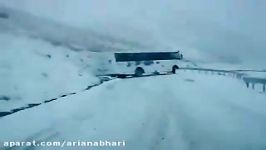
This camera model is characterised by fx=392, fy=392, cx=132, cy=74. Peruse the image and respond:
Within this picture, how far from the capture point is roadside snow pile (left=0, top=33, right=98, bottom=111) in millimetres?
2607

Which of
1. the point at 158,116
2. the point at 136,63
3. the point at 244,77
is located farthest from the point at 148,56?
the point at 244,77

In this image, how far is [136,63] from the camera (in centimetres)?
285

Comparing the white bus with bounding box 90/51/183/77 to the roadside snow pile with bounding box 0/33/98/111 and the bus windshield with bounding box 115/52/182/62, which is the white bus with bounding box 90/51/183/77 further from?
the roadside snow pile with bounding box 0/33/98/111

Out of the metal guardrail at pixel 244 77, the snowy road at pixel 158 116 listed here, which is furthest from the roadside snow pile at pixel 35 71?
the metal guardrail at pixel 244 77

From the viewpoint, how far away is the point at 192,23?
9.50 feet

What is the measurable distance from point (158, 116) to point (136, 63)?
0.42 meters

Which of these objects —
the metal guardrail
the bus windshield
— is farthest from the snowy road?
the bus windshield

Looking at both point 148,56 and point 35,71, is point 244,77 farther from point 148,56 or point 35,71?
point 35,71

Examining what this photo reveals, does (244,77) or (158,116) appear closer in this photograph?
(158,116)

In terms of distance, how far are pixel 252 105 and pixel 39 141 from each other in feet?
4.89

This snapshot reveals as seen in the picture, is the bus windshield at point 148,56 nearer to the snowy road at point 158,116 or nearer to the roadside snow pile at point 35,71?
the snowy road at point 158,116

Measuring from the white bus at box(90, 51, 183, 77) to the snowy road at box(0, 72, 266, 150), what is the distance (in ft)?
0.22

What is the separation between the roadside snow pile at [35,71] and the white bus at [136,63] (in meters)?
0.11

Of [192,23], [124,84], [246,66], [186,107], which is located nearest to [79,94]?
[124,84]
